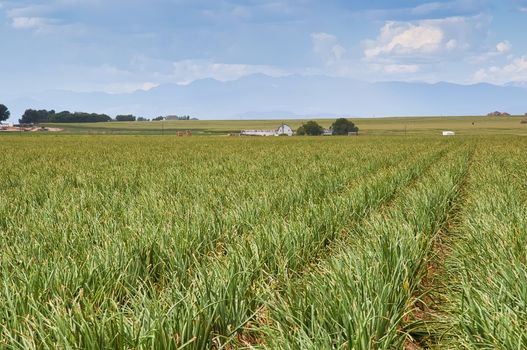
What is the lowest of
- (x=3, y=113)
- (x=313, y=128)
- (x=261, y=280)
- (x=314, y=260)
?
(x=314, y=260)

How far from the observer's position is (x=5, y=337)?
2803 millimetres

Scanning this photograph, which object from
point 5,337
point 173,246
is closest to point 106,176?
point 173,246

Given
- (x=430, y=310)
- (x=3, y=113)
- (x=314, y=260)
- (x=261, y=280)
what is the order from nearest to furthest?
(x=261, y=280) < (x=430, y=310) < (x=314, y=260) < (x=3, y=113)

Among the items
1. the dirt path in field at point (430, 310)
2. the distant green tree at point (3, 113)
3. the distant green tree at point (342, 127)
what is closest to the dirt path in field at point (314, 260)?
the dirt path in field at point (430, 310)

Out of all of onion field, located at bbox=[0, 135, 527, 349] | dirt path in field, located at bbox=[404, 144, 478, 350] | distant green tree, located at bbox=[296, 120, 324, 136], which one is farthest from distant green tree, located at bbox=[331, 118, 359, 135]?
dirt path in field, located at bbox=[404, 144, 478, 350]

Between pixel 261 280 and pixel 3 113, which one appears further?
pixel 3 113

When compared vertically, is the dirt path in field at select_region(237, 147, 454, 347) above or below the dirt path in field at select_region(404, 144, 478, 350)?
above

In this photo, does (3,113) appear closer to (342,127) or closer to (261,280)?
(342,127)

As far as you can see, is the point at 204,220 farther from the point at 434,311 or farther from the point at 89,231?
the point at 434,311

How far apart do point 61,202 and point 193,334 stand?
5965 mm

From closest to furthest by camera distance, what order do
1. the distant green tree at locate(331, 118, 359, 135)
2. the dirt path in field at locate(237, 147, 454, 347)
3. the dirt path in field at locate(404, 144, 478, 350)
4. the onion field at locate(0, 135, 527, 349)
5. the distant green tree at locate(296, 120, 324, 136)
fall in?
the onion field at locate(0, 135, 527, 349)
the dirt path in field at locate(237, 147, 454, 347)
the dirt path in field at locate(404, 144, 478, 350)
the distant green tree at locate(296, 120, 324, 136)
the distant green tree at locate(331, 118, 359, 135)

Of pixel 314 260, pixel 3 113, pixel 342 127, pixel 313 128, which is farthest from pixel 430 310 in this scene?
pixel 3 113

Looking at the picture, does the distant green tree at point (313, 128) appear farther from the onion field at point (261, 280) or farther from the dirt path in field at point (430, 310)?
the dirt path in field at point (430, 310)

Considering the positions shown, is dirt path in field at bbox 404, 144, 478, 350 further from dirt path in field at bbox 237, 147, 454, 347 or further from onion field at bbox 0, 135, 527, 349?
dirt path in field at bbox 237, 147, 454, 347
